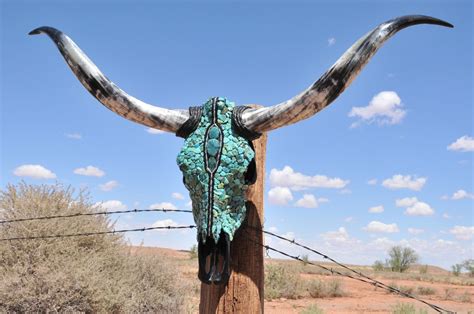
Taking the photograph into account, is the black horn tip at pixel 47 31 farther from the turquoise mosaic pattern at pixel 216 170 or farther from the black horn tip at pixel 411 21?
the black horn tip at pixel 411 21

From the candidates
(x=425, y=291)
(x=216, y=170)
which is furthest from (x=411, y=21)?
(x=425, y=291)

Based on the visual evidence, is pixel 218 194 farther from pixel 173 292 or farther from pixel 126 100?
pixel 173 292

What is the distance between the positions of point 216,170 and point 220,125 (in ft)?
1.10

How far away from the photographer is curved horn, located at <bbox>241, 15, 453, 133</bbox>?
269cm

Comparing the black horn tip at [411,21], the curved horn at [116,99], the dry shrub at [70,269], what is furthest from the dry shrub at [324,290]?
the black horn tip at [411,21]

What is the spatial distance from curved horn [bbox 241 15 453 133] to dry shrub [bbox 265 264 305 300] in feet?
42.0

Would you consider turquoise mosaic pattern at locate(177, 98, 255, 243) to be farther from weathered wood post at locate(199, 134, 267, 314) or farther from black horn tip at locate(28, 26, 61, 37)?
black horn tip at locate(28, 26, 61, 37)

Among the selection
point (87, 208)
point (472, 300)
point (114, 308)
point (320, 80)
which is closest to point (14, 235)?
point (87, 208)

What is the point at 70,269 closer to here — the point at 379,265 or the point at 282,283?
the point at 282,283

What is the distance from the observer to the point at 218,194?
9.36 ft

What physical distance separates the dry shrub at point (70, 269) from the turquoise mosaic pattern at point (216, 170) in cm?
469

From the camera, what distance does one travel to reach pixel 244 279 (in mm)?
3182

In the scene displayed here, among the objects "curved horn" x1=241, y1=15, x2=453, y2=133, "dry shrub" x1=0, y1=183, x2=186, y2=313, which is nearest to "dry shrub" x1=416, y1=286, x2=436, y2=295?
"dry shrub" x1=0, y1=183, x2=186, y2=313

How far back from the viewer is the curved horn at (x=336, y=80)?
269 centimetres
